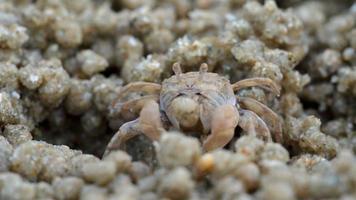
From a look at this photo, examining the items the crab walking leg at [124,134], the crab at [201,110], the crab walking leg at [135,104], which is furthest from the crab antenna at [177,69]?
the crab walking leg at [124,134]

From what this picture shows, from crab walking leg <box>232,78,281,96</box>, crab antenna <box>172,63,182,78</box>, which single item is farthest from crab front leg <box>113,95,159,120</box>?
crab walking leg <box>232,78,281,96</box>

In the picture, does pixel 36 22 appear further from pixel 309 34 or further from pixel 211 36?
pixel 309 34

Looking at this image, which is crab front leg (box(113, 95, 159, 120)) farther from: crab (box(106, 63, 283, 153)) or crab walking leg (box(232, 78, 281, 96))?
crab walking leg (box(232, 78, 281, 96))

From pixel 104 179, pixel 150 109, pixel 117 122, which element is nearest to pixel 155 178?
pixel 104 179

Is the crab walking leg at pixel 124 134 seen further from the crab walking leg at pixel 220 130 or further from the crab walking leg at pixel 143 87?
the crab walking leg at pixel 220 130

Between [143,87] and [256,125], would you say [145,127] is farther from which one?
[256,125]

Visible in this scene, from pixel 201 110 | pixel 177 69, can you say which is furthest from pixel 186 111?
pixel 177 69
